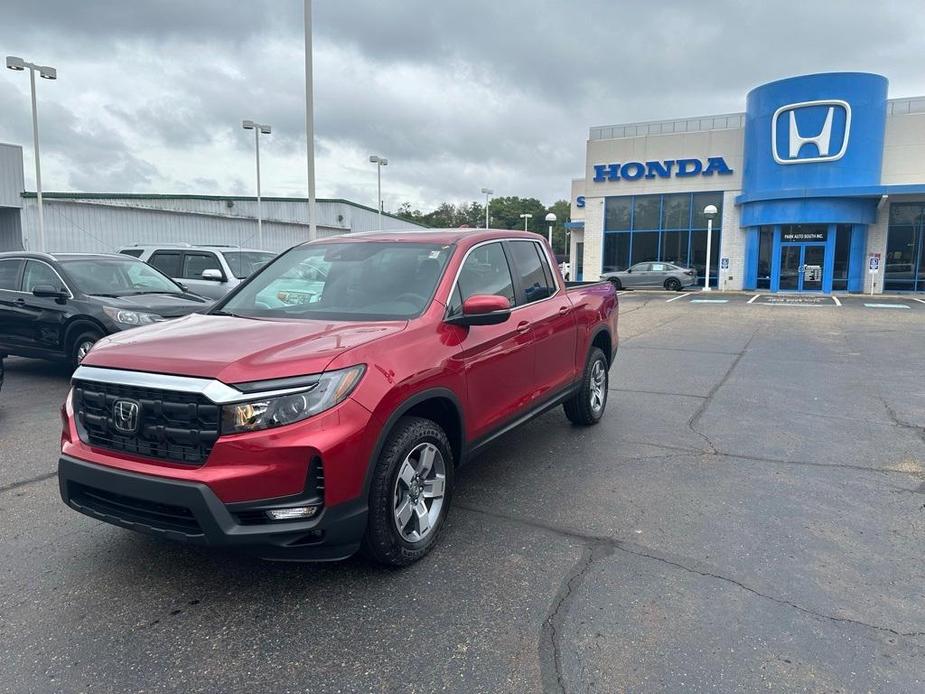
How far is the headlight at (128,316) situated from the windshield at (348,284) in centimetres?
390

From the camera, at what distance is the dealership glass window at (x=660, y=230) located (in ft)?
107

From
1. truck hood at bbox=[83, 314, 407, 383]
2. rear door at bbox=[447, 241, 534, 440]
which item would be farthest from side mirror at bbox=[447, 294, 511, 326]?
truck hood at bbox=[83, 314, 407, 383]

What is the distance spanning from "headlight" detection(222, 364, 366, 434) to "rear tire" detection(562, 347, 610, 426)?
10.6 feet

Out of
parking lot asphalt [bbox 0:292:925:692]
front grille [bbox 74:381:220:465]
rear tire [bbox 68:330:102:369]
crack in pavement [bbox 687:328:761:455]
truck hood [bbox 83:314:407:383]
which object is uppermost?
truck hood [bbox 83:314:407:383]

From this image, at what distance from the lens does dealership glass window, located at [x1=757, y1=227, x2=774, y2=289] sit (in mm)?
30531

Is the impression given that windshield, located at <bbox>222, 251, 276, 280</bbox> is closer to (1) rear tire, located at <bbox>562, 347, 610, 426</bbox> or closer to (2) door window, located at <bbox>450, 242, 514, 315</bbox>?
(1) rear tire, located at <bbox>562, 347, 610, 426</bbox>

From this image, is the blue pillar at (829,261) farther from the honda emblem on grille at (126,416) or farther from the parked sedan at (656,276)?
the honda emblem on grille at (126,416)

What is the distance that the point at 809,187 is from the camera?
28.6m

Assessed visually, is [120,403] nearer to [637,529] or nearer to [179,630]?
[179,630]

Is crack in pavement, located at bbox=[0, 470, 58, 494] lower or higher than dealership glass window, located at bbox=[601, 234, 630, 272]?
lower

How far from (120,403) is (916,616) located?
3.86 metres

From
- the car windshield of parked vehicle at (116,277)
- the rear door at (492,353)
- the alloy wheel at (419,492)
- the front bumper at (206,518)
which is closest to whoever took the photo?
the front bumper at (206,518)

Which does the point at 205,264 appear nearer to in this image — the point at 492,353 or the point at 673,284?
the point at 492,353

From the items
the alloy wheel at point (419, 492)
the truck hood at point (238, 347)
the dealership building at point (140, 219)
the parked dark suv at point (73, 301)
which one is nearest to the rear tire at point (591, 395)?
the alloy wheel at point (419, 492)
